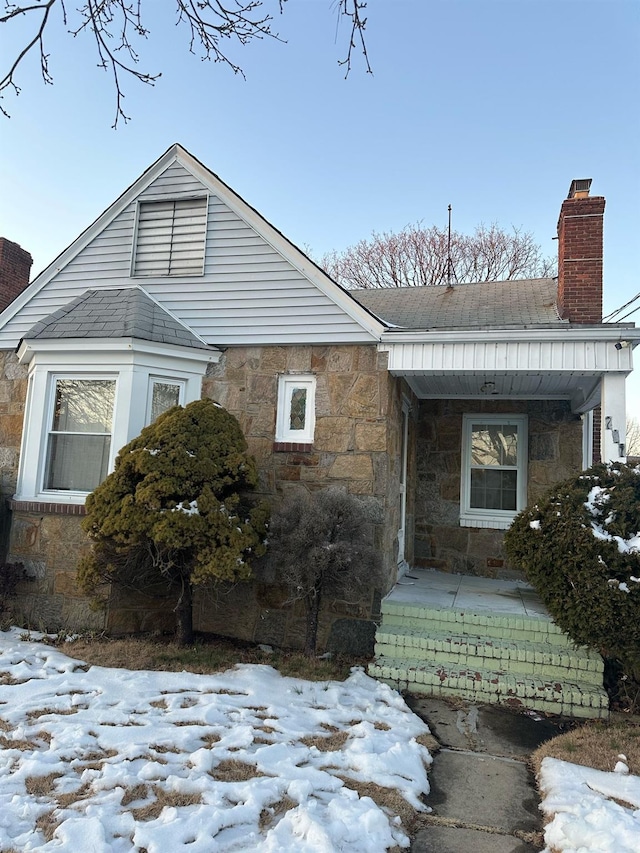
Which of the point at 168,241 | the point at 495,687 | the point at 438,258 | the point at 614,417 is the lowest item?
the point at 495,687

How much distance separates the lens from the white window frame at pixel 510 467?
312 inches

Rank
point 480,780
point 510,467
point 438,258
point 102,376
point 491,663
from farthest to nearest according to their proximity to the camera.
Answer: point 438,258 → point 510,467 → point 102,376 → point 491,663 → point 480,780

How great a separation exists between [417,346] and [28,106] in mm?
4011

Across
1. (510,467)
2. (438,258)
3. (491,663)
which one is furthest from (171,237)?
(438,258)

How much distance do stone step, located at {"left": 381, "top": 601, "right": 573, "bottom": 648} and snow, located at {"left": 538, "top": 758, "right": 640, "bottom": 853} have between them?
1.83m

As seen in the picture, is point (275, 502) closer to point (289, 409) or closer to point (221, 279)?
point (289, 409)

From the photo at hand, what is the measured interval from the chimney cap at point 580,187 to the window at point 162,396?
5.22 m

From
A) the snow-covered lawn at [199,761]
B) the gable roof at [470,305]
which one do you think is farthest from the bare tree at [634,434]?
the snow-covered lawn at [199,761]

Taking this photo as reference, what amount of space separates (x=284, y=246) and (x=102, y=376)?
8.46ft

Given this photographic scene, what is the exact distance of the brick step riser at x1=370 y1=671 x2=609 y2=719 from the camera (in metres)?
4.65

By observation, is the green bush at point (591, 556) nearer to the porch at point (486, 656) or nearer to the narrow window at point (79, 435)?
the porch at point (486, 656)

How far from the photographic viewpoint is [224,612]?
245 inches

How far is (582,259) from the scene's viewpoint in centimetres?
639

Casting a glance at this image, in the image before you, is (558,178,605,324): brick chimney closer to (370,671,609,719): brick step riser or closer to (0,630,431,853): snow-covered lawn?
(370,671,609,719): brick step riser
